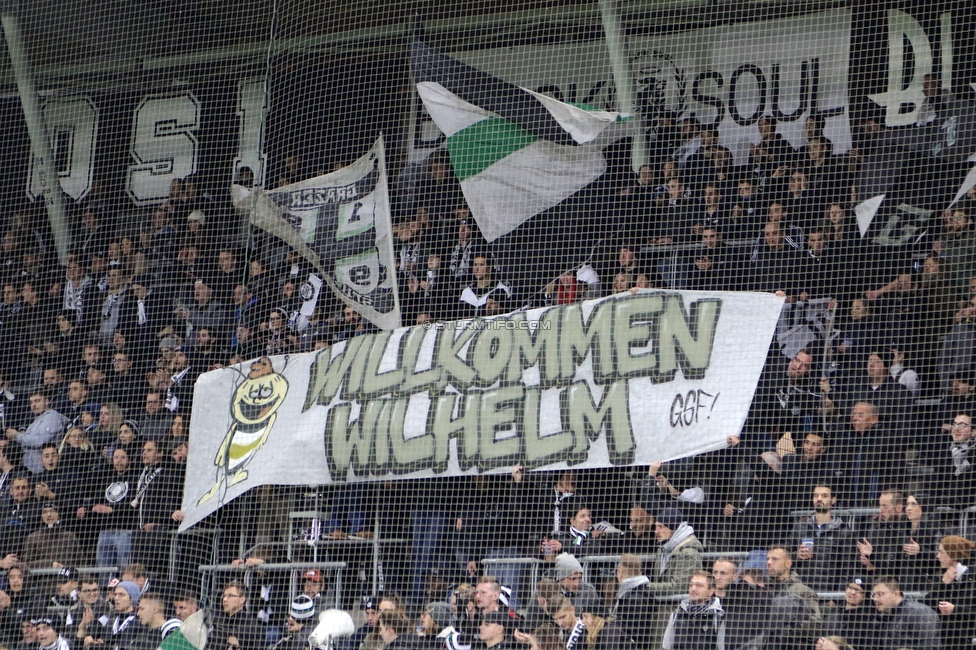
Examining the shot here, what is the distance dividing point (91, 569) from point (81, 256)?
341 cm

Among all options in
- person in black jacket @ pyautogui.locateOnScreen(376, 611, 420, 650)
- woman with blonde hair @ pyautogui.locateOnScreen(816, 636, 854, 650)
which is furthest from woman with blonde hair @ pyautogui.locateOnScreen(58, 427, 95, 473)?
woman with blonde hair @ pyautogui.locateOnScreen(816, 636, 854, 650)

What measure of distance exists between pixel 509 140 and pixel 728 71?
7.22 ft

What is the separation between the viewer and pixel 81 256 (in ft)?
38.3

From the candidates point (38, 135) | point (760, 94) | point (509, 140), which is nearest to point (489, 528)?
point (509, 140)

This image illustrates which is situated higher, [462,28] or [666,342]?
[462,28]

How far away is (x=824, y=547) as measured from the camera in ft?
25.1

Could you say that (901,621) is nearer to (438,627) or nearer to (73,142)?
(438,627)

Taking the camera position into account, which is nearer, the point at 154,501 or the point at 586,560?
the point at 586,560

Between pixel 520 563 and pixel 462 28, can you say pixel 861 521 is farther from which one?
pixel 462 28

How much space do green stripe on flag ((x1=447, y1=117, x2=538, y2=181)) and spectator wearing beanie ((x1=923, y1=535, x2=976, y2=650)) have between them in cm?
426

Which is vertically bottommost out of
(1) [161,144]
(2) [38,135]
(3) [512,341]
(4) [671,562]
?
(4) [671,562]

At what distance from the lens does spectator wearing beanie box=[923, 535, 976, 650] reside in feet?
23.3

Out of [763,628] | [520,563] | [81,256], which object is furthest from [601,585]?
[81,256]

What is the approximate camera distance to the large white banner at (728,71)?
34.0ft
